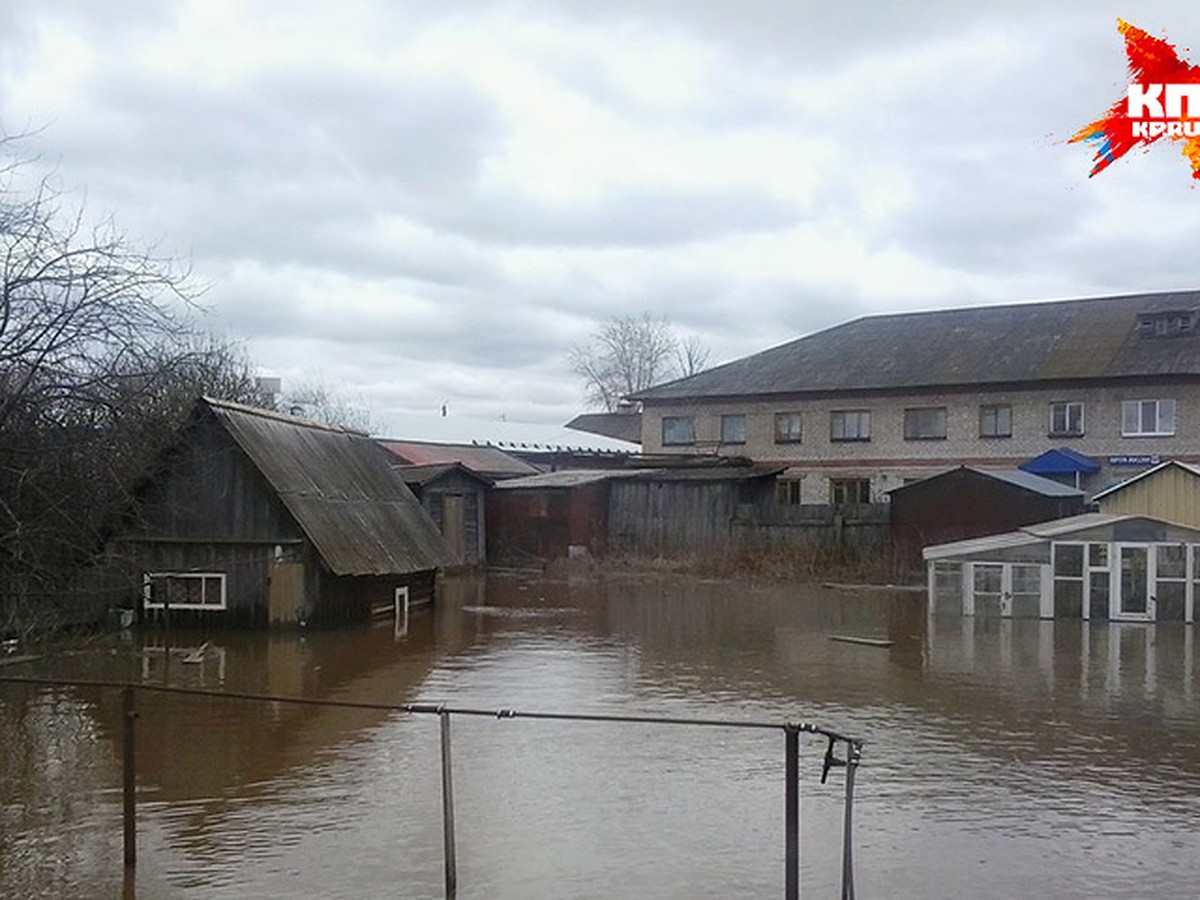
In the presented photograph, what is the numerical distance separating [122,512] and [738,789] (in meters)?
13.5

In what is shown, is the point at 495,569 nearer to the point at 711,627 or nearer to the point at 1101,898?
the point at 711,627

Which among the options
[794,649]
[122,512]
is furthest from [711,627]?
[122,512]

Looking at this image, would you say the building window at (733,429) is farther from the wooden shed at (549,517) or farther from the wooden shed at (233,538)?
the wooden shed at (233,538)

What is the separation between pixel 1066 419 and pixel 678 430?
47.3ft

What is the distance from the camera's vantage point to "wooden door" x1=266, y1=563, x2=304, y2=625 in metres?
23.5

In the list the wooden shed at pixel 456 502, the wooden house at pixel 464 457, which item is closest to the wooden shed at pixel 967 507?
the wooden shed at pixel 456 502

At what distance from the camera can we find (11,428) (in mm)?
13109

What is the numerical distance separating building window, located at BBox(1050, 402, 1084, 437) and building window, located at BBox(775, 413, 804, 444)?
28.8ft

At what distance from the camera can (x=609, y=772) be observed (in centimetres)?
1248

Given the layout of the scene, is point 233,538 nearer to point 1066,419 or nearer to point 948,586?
point 948,586

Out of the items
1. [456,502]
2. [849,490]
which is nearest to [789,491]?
[849,490]

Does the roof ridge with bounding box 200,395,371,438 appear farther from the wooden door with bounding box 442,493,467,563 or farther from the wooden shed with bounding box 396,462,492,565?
the wooden door with bounding box 442,493,467,563

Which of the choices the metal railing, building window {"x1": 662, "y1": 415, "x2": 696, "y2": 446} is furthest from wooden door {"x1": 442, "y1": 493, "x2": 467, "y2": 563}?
the metal railing

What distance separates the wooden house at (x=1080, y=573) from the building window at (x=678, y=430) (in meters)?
22.2
